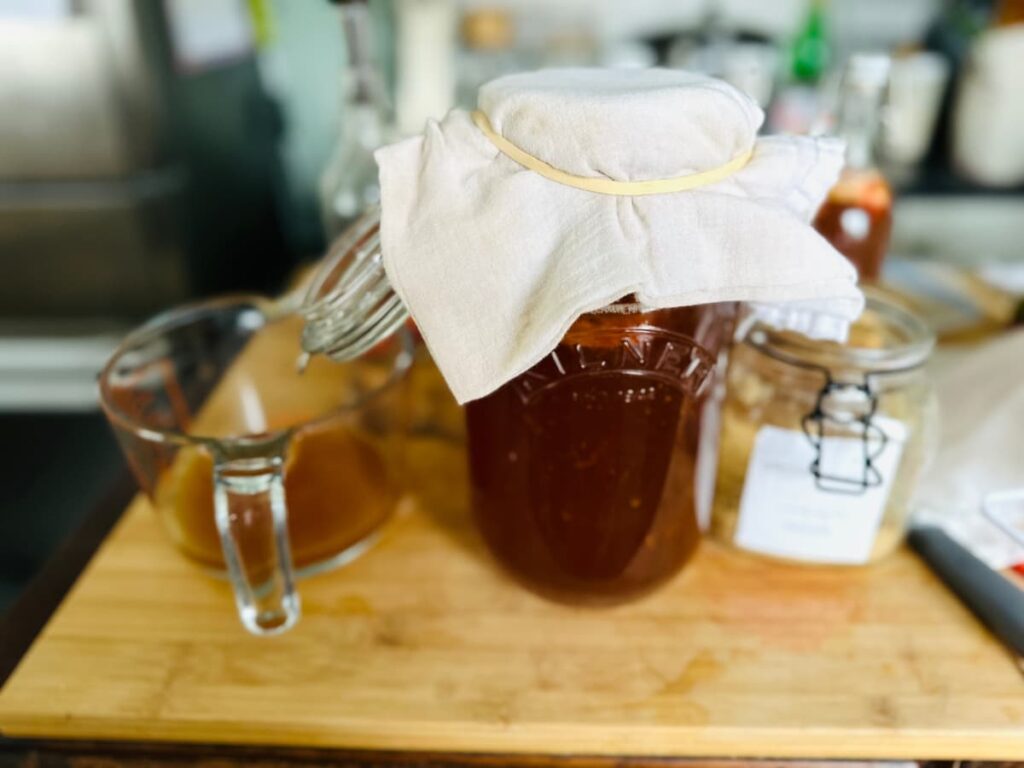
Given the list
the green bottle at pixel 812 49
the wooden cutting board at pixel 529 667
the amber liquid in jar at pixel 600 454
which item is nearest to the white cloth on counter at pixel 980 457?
the wooden cutting board at pixel 529 667

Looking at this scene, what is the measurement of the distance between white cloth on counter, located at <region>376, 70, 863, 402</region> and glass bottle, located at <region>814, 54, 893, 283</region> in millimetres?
314

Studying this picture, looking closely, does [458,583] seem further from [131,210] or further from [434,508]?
[131,210]

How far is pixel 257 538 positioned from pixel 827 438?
0.34 meters

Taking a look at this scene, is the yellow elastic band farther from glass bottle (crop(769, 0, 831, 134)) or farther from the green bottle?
the green bottle

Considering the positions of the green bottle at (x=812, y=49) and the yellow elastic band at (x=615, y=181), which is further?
the green bottle at (x=812, y=49)

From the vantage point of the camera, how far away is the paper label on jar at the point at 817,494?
0.46 m

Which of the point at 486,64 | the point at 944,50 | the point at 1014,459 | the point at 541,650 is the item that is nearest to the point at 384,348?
the point at 541,650

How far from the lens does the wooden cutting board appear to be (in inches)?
16.1

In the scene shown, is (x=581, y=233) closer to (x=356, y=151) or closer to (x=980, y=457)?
(x=980, y=457)

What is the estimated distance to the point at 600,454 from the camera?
41 centimetres

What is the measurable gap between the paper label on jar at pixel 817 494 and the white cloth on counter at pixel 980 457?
0.27 feet

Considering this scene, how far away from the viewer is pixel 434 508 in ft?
1.87

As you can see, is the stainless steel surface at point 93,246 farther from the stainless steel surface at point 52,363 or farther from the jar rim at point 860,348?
the jar rim at point 860,348

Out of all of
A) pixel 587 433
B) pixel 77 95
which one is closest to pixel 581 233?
pixel 587 433
